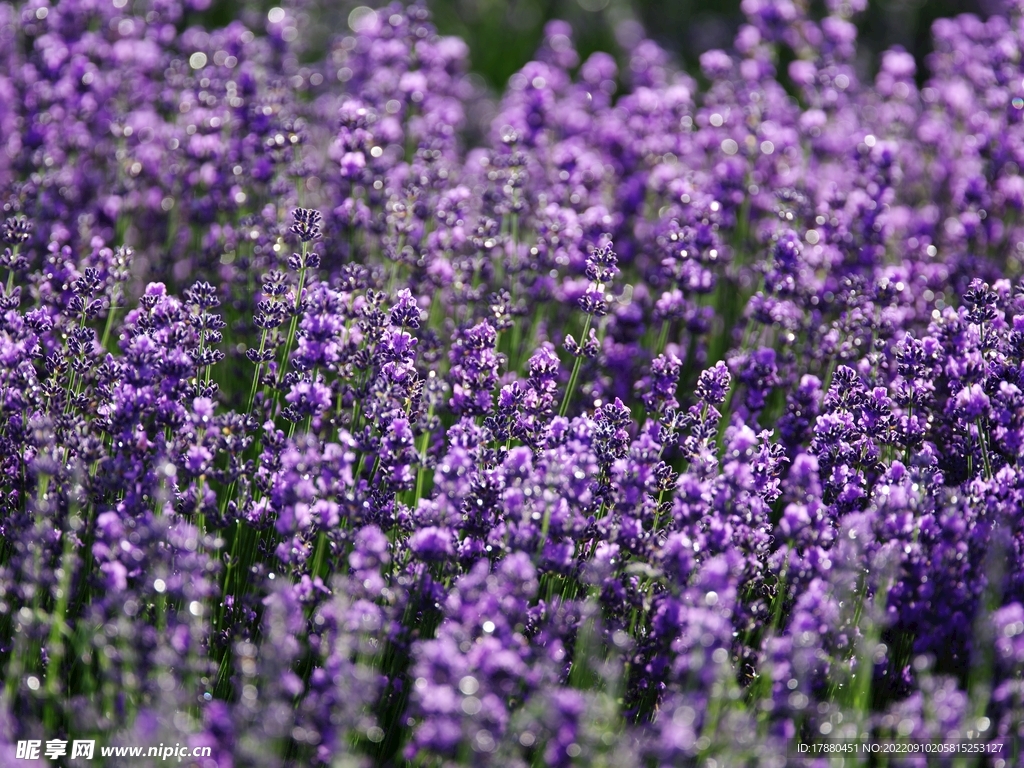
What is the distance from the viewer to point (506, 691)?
2213 mm

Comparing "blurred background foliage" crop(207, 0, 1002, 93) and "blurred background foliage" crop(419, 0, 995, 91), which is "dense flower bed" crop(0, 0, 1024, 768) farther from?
"blurred background foliage" crop(419, 0, 995, 91)

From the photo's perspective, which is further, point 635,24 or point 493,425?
point 635,24

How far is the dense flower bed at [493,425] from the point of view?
229 cm

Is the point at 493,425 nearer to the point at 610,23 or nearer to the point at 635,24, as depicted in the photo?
the point at 635,24

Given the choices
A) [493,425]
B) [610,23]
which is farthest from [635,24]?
[493,425]

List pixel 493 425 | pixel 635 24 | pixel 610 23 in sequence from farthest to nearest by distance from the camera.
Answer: pixel 610 23 → pixel 635 24 → pixel 493 425

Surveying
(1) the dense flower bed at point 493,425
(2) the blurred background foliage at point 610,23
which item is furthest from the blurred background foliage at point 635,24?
(1) the dense flower bed at point 493,425

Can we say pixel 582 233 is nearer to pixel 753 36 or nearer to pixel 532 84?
pixel 532 84

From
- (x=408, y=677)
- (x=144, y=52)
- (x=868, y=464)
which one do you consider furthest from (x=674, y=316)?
(x=144, y=52)

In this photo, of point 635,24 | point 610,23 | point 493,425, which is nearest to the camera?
point 493,425

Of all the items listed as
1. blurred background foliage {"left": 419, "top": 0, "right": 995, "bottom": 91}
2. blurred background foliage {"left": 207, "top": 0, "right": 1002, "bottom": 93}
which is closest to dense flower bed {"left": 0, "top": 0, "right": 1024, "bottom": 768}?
blurred background foliage {"left": 207, "top": 0, "right": 1002, "bottom": 93}

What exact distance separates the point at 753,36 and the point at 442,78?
1.63 metres

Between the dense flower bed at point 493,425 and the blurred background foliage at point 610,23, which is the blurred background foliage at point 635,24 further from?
the dense flower bed at point 493,425

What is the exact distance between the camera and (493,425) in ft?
10.1
